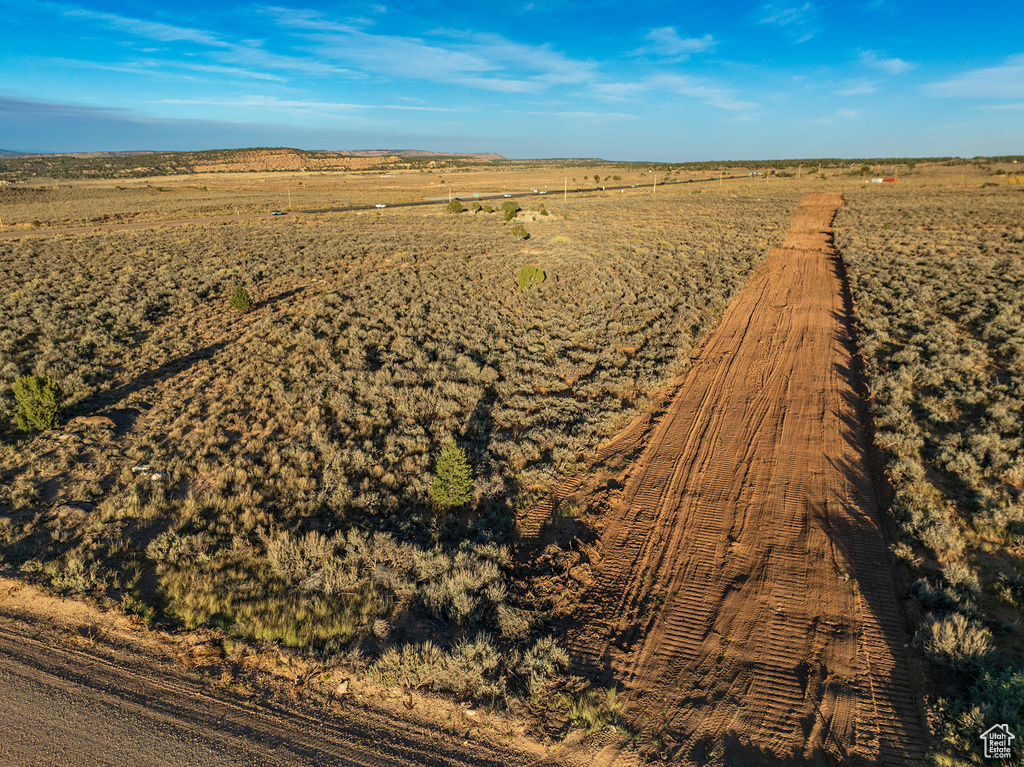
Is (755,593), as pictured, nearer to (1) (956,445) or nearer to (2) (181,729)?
(1) (956,445)

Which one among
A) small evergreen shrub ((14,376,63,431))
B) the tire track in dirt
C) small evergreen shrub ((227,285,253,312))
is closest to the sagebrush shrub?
the tire track in dirt

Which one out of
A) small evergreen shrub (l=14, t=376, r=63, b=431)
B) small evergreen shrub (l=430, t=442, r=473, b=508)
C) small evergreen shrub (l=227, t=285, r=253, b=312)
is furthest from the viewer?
small evergreen shrub (l=227, t=285, r=253, b=312)

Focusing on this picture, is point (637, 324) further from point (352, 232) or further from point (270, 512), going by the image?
point (352, 232)

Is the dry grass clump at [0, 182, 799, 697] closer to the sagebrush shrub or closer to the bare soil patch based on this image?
the bare soil patch

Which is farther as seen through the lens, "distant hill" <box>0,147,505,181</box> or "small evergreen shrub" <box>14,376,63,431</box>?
"distant hill" <box>0,147,505,181</box>

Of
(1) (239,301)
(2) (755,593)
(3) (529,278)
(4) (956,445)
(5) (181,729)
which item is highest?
(3) (529,278)

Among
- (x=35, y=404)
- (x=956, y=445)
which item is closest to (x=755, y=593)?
(x=956, y=445)

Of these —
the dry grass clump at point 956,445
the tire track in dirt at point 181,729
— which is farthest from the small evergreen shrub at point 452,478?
the dry grass clump at point 956,445

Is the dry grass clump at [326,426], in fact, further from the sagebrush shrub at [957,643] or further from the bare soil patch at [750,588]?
the sagebrush shrub at [957,643]
